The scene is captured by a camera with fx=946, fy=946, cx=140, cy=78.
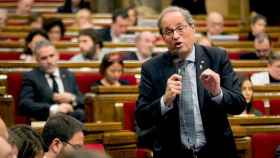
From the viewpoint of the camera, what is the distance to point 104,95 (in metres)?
7.61

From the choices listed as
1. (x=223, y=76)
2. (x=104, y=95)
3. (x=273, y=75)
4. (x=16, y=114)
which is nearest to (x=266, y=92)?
(x=273, y=75)

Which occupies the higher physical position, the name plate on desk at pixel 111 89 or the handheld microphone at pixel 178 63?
the handheld microphone at pixel 178 63

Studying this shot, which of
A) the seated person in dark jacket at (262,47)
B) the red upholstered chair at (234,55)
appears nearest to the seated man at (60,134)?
the seated person in dark jacket at (262,47)

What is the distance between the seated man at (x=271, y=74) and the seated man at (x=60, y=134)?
169 inches

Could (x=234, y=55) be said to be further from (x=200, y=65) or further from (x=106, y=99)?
(x=200, y=65)

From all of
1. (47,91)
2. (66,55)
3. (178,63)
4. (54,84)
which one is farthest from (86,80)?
(178,63)

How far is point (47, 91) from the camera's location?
789cm

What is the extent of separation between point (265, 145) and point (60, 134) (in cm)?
186

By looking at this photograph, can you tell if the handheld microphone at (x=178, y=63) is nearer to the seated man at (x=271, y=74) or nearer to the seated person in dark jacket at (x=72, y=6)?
the seated man at (x=271, y=74)

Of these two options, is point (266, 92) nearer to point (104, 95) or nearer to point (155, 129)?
point (104, 95)

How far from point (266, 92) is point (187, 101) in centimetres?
336

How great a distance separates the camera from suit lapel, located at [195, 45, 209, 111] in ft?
15.8

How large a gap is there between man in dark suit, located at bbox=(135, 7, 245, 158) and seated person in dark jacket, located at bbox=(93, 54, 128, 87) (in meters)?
3.27

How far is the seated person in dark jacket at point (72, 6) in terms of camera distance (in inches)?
559
